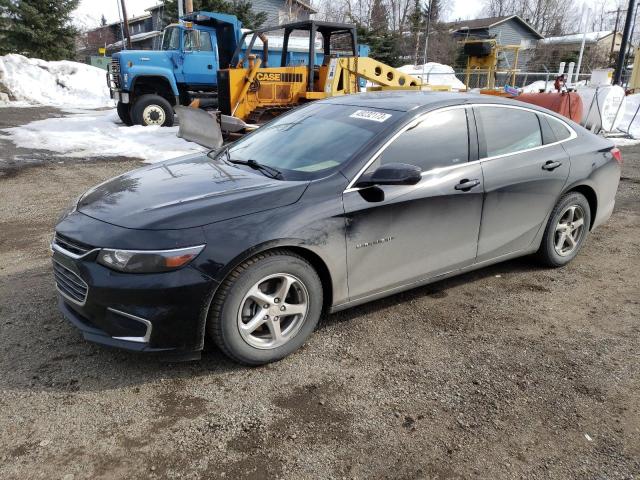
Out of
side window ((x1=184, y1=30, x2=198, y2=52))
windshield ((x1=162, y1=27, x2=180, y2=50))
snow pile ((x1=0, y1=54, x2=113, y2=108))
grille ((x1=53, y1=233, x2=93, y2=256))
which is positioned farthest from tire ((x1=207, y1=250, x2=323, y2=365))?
snow pile ((x1=0, y1=54, x2=113, y2=108))

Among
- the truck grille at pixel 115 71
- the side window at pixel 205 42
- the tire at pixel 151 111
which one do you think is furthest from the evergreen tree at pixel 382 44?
the tire at pixel 151 111

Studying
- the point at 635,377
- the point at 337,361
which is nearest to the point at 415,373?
the point at 337,361

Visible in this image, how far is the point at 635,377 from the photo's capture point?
10.0 ft

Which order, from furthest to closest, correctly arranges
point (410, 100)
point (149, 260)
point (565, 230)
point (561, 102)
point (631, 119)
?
1. point (631, 119)
2. point (561, 102)
3. point (565, 230)
4. point (410, 100)
5. point (149, 260)

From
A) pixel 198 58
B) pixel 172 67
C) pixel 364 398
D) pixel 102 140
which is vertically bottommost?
pixel 364 398

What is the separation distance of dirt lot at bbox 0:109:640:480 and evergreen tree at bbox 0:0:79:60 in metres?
34.0

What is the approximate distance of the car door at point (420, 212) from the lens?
3.25 m

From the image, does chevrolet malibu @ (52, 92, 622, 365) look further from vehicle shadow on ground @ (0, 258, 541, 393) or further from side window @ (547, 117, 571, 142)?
vehicle shadow on ground @ (0, 258, 541, 393)

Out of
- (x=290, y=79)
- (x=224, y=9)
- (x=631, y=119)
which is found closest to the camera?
(x=290, y=79)

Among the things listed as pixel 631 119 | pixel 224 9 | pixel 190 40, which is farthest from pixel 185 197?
pixel 224 9

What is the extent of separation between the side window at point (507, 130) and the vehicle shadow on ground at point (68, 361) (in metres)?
1.61

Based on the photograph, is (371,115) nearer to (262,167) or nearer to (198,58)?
(262,167)

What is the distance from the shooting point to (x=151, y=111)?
13.7m

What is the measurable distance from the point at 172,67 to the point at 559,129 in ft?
40.6
